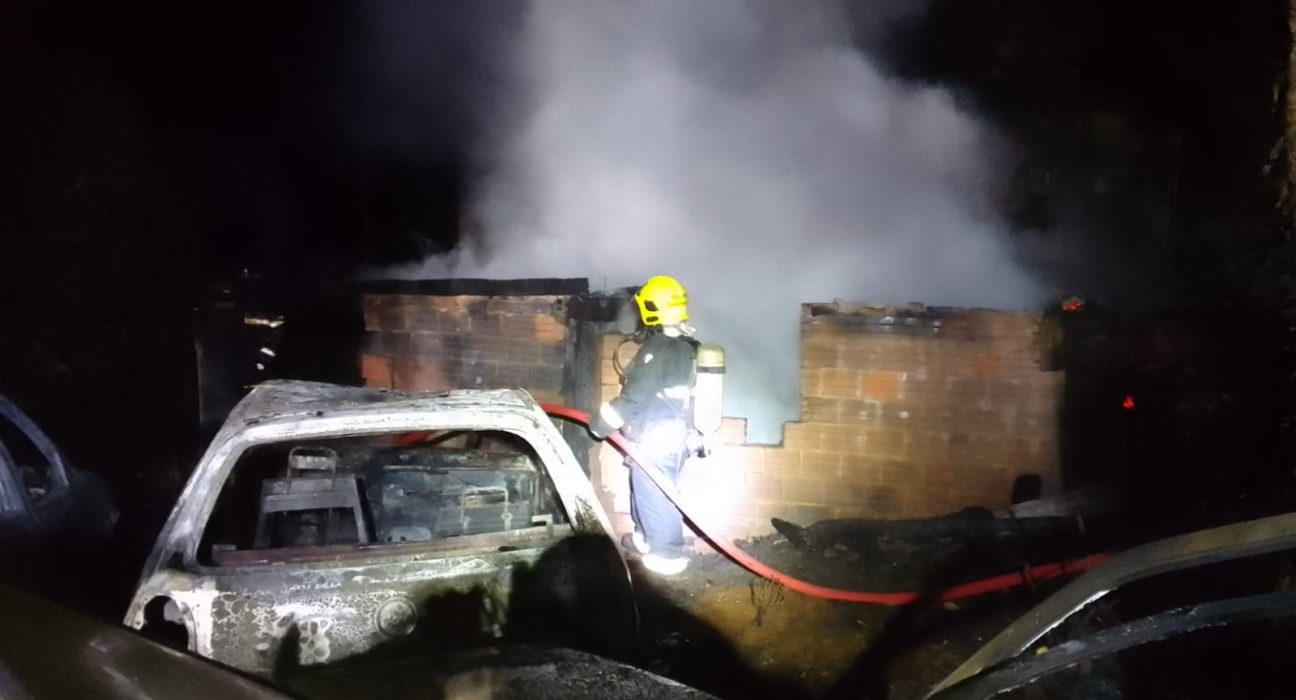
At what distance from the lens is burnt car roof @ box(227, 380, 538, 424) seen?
2.70 m

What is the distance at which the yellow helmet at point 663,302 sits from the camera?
189 inches

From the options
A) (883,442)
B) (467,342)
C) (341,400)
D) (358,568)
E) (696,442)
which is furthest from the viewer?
(467,342)

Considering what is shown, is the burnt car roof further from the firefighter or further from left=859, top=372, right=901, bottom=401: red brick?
left=859, top=372, right=901, bottom=401: red brick

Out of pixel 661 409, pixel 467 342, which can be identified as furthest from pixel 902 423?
pixel 467 342

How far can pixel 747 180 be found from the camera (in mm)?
7570

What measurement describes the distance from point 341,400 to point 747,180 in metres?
5.48

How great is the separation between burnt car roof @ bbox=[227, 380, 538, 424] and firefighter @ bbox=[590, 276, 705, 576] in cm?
169

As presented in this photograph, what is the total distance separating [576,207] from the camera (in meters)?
7.93

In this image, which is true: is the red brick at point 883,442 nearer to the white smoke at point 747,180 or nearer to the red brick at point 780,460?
the red brick at point 780,460

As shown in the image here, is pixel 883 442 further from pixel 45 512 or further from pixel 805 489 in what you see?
pixel 45 512

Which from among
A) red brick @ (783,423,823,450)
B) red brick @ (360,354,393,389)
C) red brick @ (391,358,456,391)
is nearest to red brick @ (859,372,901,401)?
red brick @ (783,423,823,450)

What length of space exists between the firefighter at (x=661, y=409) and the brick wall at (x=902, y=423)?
59cm

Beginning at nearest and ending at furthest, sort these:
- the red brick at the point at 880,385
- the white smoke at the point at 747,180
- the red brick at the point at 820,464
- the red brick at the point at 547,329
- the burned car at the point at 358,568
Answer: the burned car at the point at 358,568 → the red brick at the point at 880,385 → the red brick at the point at 820,464 → the red brick at the point at 547,329 → the white smoke at the point at 747,180

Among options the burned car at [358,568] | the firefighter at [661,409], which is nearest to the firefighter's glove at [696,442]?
the firefighter at [661,409]
